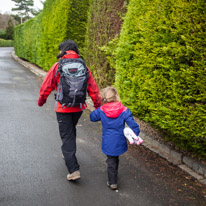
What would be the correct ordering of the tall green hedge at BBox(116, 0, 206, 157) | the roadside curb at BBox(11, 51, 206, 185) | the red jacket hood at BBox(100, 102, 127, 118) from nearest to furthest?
the red jacket hood at BBox(100, 102, 127, 118)
the tall green hedge at BBox(116, 0, 206, 157)
the roadside curb at BBox(11, 51, 206, 185)

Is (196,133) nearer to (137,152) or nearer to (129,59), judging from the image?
(137,152)

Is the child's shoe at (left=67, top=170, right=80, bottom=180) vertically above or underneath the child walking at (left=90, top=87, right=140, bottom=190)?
underneath

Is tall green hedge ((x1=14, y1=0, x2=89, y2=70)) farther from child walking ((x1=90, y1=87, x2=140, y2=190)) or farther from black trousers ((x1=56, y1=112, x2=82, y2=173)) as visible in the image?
child walking ((x1=90, y1=87, x2=140, y2=190))

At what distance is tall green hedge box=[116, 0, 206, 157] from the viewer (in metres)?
3.32

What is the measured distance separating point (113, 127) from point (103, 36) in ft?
16.5

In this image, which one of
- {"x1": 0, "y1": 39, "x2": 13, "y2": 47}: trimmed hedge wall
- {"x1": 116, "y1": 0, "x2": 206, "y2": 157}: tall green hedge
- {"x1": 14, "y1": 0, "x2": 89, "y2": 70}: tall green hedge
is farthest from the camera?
{"x1": 0, "y1": 39, "x2": 13, "y2": 47}: trimmed hedge wall

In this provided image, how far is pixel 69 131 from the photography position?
343 centimetres

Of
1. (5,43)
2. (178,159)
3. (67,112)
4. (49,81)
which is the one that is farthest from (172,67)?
(5,43)

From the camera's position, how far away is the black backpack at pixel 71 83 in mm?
3135

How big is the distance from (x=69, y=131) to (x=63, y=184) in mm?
730

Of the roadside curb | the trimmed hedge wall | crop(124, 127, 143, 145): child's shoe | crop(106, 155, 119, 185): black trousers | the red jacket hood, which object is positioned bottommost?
the trimmed hedge wall

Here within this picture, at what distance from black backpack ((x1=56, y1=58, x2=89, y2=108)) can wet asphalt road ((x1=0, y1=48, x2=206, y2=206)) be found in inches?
44.9

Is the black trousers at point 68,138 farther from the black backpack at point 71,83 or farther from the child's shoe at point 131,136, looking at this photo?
the child's shoe at point 131,136

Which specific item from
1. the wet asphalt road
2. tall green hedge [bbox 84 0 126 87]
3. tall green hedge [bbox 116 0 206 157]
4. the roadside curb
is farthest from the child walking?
tall green hedge [bbox 84 0 126 87]
